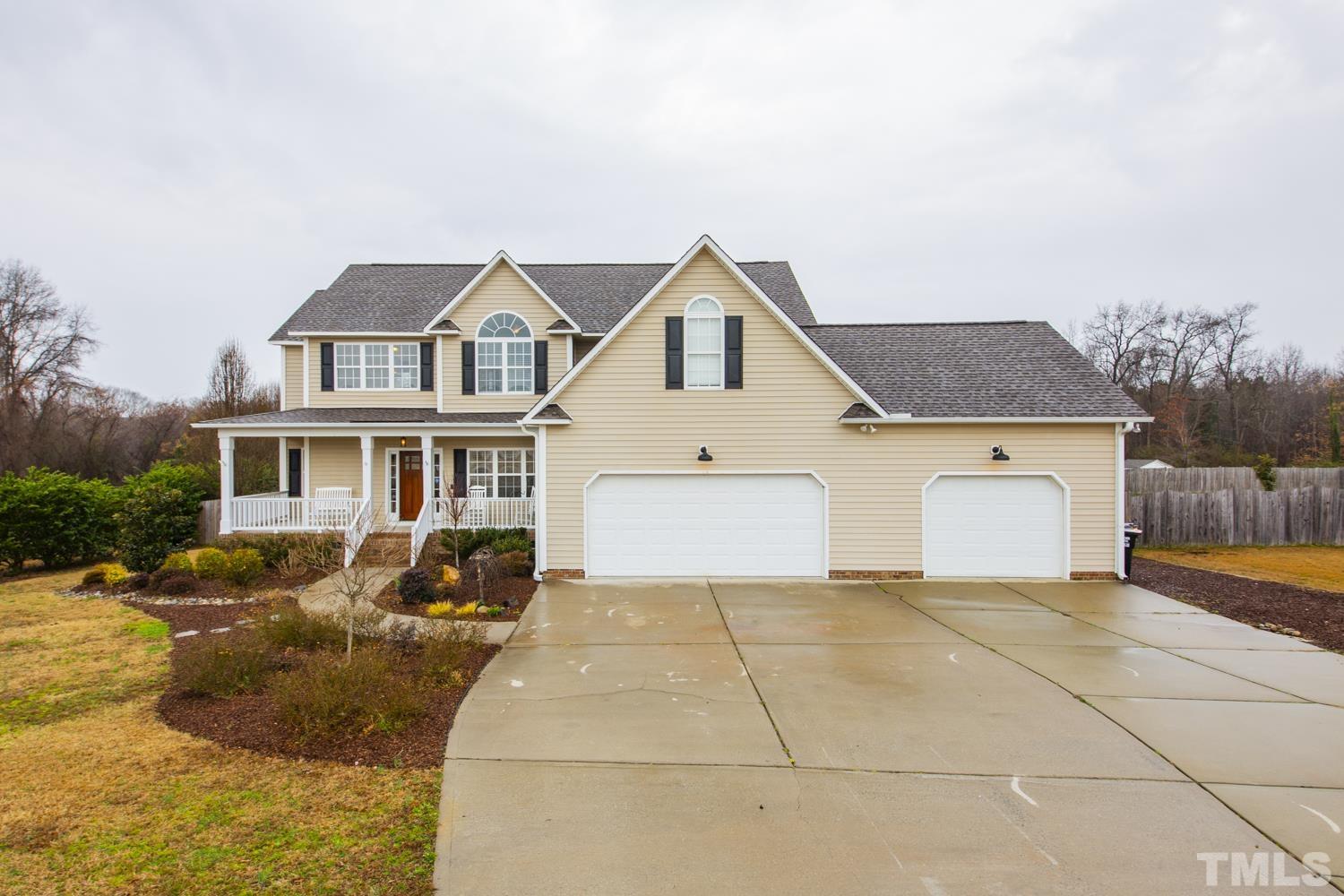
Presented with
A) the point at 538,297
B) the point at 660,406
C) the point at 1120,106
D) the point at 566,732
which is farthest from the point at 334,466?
the point at 1120,106

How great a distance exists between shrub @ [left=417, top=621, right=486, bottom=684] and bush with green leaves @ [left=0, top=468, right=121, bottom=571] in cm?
1339

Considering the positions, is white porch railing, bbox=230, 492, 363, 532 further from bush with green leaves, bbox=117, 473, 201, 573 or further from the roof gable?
the roof gable

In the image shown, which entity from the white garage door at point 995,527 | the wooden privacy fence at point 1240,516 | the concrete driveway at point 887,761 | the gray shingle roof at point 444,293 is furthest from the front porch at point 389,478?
the wooden privacy fence at point 1240,516

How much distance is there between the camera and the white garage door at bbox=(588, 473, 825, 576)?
13.0m

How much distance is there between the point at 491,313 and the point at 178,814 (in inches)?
581

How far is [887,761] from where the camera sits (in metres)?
4.98

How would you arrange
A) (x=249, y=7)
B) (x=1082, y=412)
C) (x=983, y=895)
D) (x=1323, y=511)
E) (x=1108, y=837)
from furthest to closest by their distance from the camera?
1. (x=1323, y=511)
2. (x=249, y=7)
3. (x=1082, y=412)
4. (x=1108, y=837)
5. (x=983, y=895)

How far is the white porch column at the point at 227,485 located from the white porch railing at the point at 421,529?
459 centimetres

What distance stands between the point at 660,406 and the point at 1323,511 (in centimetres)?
2161

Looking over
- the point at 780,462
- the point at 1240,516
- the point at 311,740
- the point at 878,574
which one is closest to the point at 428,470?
the point at 780,462

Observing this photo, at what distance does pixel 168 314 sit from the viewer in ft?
124

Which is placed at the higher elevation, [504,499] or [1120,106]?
[1120,106]

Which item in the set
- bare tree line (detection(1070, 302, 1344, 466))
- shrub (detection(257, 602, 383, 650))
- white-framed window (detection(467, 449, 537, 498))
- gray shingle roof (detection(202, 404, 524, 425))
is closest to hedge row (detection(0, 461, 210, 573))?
gray shingle roof (detection(202, 404, 524, 425))

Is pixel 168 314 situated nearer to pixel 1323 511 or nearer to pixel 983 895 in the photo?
pixel 983 895
